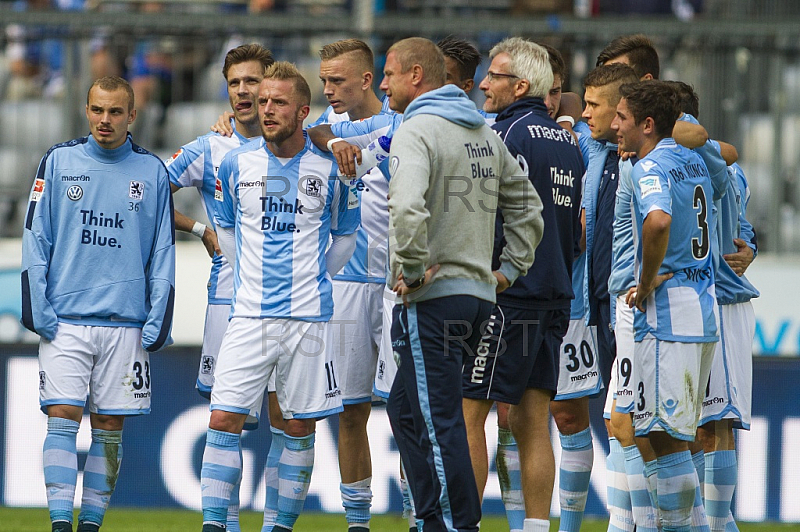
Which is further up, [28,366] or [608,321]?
→ [608,321]

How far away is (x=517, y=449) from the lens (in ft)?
20.7

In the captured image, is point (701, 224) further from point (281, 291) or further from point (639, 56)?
point (281, 291)

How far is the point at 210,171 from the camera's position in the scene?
22.6 feet

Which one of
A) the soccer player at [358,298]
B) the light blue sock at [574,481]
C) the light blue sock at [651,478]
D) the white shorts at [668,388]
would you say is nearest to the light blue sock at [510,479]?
the light blue sock at [574,481]

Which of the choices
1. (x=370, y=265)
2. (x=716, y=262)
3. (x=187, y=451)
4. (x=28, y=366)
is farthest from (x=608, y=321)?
(x=28, y=366)

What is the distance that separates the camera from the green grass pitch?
25.8 feet

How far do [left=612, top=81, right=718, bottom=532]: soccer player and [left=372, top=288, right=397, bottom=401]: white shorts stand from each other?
4.77 feet

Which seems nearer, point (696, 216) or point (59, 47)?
point (696, 216)

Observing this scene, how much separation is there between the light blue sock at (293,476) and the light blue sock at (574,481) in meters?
1.37

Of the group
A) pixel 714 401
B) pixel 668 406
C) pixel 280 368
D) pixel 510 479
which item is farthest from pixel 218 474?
pixel 714 401

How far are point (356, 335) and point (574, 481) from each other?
1428 millimetres

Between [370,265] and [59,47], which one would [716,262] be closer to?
[370,265]

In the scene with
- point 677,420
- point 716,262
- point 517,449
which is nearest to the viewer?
point 677,420

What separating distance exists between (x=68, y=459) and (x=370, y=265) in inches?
76.2
